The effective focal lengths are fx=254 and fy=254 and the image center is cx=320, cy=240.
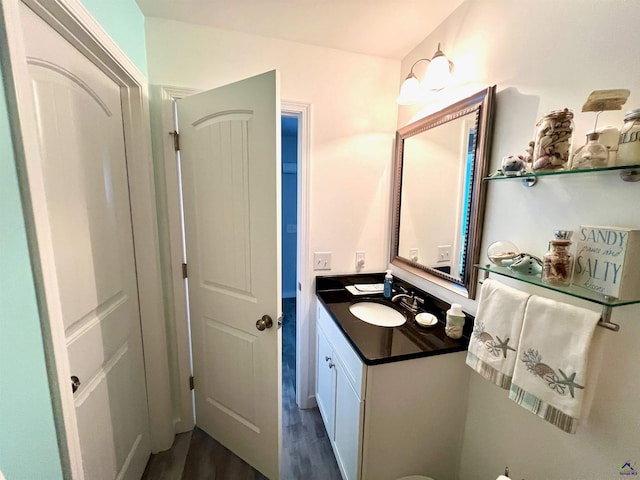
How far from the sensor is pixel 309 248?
1652 millimetres

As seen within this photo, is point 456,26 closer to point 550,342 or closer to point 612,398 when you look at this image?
point 550,342

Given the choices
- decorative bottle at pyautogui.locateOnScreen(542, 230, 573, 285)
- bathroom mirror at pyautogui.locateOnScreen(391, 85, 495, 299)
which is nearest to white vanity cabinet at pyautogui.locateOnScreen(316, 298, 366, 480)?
bathroom mirror at pyautogui.locateOnScreen(391, 85, 495, 299)

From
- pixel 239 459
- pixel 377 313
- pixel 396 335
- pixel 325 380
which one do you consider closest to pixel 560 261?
pixel 396 335

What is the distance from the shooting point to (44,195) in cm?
64

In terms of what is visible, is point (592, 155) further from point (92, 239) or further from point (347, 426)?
point (92, 239)

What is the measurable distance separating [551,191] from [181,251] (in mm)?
1688

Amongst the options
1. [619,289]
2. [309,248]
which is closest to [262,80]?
[309,248]

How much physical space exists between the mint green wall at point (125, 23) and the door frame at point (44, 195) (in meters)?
0.05

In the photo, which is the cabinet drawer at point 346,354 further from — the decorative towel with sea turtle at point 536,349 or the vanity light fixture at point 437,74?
the vanity light fixture at point 437,74

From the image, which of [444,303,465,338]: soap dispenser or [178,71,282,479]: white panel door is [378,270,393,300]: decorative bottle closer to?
[444,303,465,338]: soap dispenser

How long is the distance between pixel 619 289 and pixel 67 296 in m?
1.60

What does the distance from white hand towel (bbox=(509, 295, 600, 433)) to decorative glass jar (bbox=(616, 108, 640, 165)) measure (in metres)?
0.40

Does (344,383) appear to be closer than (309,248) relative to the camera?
Yes

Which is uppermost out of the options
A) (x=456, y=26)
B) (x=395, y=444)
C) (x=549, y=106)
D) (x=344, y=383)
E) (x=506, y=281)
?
(x=456, y=26)
